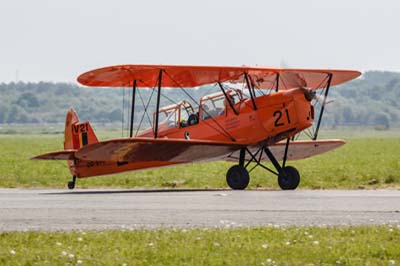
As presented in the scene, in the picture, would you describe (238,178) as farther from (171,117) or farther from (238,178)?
(171,117)

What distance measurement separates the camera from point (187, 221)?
14.0 m

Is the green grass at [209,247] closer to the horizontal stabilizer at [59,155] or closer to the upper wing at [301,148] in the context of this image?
the horizontal stabilizer at [59,155]

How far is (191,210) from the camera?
15414 millimetres

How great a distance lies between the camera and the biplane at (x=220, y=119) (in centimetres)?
2158

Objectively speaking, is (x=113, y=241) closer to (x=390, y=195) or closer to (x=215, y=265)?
(x=215, y=265)

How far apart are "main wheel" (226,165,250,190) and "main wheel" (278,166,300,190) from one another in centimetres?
93

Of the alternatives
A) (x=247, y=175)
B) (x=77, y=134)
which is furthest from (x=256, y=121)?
(x=77, y=134)

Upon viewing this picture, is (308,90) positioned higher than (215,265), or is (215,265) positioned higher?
(308,90)

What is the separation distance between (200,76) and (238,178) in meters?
2.44

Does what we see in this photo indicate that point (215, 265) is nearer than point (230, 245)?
Yes

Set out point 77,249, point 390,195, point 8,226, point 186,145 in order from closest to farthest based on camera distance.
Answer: point 77,249, point 8,226, point 390,195, point 186,145

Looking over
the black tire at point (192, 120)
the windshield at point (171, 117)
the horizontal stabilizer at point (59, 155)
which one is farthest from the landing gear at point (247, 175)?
the horizontal stabilizer at point (59, 155)

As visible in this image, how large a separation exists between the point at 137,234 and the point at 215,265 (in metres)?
2.24

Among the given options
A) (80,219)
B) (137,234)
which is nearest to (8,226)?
(80,219)
